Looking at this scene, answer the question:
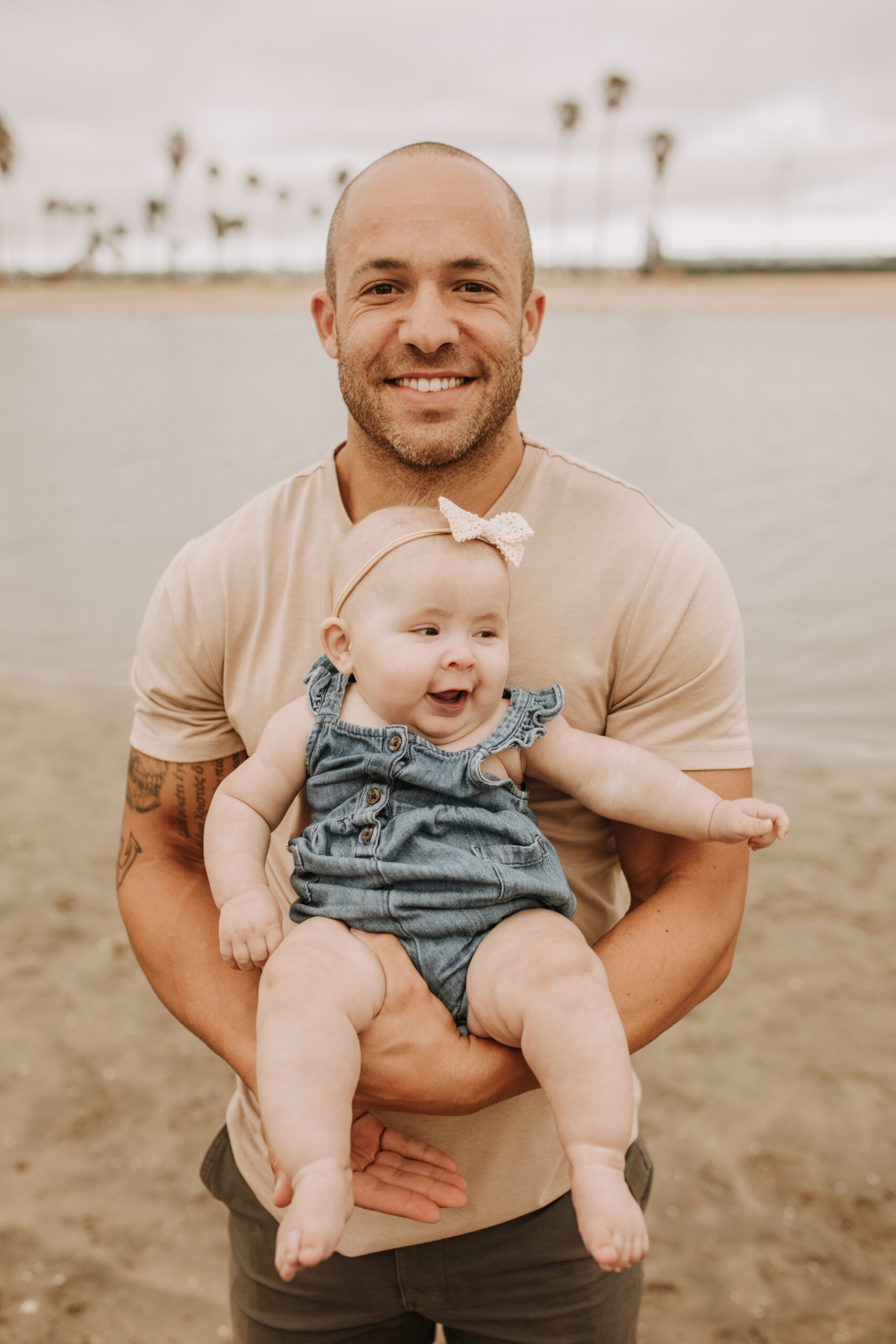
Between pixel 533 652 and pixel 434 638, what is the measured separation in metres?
0.23

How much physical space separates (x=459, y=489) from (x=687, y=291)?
193 ft

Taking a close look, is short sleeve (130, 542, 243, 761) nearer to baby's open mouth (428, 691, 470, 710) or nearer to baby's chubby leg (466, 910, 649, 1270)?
baby's open mouth (428, 691, 470, 710)

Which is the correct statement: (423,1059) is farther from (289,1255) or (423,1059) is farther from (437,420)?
(437,420)

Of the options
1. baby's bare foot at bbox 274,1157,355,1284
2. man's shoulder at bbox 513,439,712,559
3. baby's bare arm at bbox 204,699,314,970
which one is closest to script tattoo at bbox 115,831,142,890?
baby's bare arm at bbox 204,699,314,970

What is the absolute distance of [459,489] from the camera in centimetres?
208

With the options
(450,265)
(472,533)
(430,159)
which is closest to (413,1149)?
(472,533)

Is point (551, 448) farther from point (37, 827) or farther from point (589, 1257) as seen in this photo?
point (37, 827)

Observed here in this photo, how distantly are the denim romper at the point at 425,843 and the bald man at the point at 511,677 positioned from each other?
103 millimetres

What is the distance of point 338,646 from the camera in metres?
2.00

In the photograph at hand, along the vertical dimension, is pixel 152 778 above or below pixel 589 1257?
above

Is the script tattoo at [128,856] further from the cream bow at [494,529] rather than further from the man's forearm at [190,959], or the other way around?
the cream bow at [494,529]

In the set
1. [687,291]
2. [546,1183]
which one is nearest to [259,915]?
[546,1183]

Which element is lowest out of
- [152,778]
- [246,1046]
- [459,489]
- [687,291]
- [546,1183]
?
[687,291]

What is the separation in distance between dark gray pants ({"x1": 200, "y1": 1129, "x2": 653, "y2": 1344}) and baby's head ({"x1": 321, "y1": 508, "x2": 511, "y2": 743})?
1075 mm
